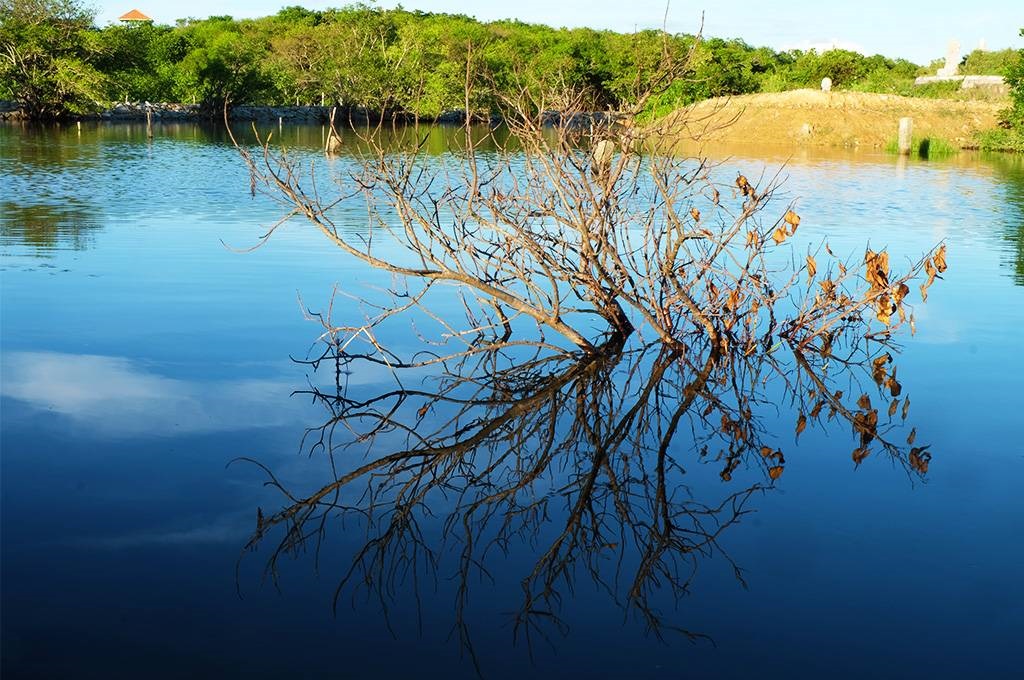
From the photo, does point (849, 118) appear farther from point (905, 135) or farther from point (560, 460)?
point (560, 460)

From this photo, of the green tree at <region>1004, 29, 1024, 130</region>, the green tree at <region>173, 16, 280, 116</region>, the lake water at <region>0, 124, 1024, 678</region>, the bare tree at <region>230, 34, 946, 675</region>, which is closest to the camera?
the lake water at <region>0, 124, 1024, 678</region>

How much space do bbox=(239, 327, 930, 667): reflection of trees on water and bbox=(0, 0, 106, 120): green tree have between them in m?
40.3

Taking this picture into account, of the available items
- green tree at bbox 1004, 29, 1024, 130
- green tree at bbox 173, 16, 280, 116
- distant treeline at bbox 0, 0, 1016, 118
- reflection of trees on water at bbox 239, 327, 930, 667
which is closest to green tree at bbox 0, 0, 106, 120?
distant treeline at bbox 0, 0, 1016, 118

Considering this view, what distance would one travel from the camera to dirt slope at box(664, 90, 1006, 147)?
44.2 metres

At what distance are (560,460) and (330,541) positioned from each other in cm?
178

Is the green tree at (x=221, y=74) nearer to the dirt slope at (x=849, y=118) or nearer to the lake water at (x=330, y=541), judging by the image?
the dirt slope at (x=849, y=118)

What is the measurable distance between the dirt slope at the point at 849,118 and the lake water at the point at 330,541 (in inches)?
1362

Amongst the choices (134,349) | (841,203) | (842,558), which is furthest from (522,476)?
(841,203)

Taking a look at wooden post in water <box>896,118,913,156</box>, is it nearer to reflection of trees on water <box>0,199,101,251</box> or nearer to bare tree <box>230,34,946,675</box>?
reflection of trees on water <box>0,199,101,251</box>

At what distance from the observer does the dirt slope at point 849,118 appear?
145ft

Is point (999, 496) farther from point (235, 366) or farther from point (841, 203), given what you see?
point (841, 203)

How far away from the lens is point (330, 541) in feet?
17.8

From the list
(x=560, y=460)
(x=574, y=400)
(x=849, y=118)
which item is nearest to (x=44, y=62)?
(x=849, y=118)

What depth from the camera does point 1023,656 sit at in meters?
4.43
